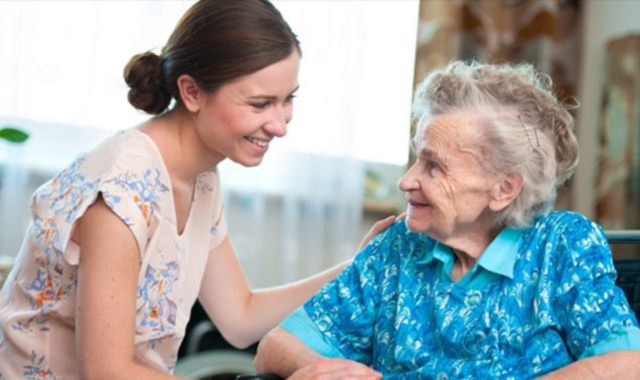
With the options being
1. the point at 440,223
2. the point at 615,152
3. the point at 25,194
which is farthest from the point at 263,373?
the point at 615,152

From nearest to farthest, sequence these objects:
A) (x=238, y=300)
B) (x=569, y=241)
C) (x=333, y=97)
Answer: (x=569, y=241) → (x=238, y=300) → (x=333, y=97)

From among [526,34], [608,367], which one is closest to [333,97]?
[526,34]

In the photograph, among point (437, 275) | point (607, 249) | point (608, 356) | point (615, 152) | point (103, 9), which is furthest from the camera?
point (615, 152)

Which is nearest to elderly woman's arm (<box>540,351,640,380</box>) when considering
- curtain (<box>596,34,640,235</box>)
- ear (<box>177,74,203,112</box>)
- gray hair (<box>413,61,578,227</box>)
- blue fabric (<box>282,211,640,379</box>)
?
blue fabric (<box>282,211,640,379</box>)

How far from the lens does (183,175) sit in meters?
1.89

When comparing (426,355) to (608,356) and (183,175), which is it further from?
(183,175)

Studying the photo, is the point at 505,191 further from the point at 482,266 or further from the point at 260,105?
the point at 260,105

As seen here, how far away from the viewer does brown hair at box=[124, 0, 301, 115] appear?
1741 mm

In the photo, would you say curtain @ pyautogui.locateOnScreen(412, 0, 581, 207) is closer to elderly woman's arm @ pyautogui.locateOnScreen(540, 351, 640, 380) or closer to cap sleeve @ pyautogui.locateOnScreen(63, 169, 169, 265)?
cap sleeve @ pyautogui.locateOnScreen(63, 169, 169, 265)

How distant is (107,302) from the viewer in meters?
1.64

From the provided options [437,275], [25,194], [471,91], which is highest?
[471,91]

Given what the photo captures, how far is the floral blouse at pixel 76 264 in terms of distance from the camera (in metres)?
1.73

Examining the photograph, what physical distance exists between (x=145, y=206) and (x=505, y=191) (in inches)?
25.5

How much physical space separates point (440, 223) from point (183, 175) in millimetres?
527
